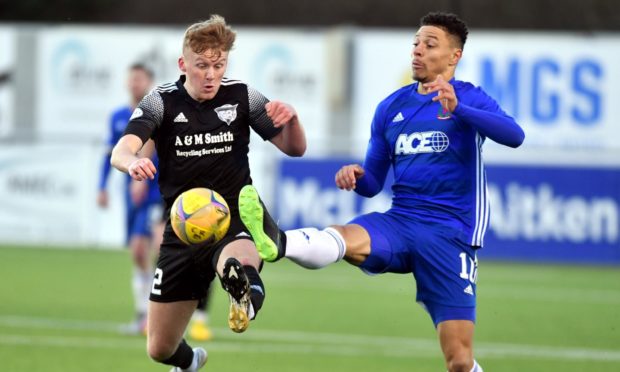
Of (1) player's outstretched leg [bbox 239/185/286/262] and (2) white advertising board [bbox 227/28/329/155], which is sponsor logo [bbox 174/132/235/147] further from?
(2) white advertising board [bbox 227/28/329/155]

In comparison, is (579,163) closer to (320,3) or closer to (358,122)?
(358,122)

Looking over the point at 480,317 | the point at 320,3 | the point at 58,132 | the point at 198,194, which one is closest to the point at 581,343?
the point at 480,317

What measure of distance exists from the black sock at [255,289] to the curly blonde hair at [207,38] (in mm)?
1276

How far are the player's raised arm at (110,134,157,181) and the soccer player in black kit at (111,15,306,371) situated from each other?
13 mm

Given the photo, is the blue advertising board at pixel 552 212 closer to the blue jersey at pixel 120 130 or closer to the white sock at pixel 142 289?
the blue jersey at pixel 120 130

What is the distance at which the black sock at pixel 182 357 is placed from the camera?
8.28 meters

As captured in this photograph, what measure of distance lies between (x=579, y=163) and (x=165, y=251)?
510 inches

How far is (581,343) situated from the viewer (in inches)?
493

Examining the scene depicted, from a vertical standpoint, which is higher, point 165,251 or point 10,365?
point 165,251

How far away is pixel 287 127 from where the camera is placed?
310 inches

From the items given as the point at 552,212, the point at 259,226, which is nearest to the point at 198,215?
the point at 259,226

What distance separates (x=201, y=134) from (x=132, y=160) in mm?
653

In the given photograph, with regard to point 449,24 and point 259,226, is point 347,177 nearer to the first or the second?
point 259,226

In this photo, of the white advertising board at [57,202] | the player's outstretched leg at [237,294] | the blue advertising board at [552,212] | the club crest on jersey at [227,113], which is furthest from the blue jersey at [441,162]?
the white advertising board at [57,202]
